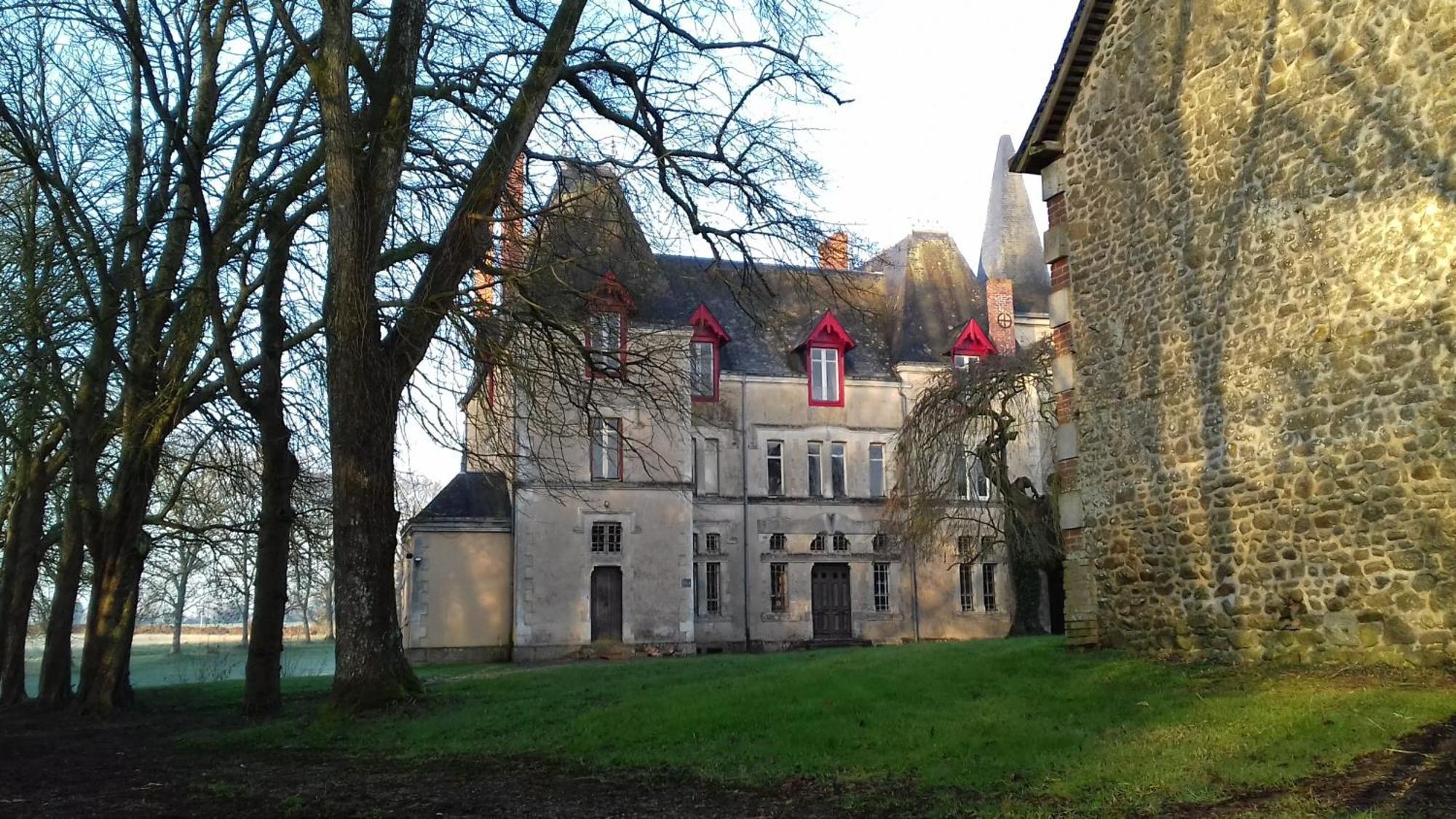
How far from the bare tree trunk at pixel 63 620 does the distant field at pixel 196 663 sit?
25.7 ft

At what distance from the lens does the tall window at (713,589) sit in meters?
34.4

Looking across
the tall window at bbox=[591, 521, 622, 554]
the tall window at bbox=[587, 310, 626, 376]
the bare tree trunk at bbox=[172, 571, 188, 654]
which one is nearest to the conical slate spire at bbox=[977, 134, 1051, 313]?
the tall window at bbox=[591, 521, 622, 554]

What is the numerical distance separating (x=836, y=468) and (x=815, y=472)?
751mm

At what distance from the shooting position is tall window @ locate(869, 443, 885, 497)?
36250 millimetres

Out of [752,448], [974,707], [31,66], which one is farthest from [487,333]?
[752,448]

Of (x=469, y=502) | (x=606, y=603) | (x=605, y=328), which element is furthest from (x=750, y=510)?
(x=605, y=328)

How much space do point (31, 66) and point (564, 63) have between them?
8.38 m

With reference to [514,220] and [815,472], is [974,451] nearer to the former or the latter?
[815,472]

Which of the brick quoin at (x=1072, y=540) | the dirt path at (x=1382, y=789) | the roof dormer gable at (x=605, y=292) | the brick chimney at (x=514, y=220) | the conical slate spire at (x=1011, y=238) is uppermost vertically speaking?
the conical slate spire at (x=1011, y=238)

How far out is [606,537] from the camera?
107 ft

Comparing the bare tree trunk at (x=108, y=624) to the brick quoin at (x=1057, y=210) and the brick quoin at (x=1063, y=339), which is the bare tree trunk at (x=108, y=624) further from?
the brick quoin at (x=1057, y=210)

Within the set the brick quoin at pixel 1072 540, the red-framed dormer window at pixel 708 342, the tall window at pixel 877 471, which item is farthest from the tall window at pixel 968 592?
the brick quoin at pixel 1072 540

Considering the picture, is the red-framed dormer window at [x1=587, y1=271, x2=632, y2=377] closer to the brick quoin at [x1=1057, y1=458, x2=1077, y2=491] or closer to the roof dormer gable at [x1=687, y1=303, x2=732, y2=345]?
the brick quoin at [x1=1057, y1=458, x2=1077, y2=491]

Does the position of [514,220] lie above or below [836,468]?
above
